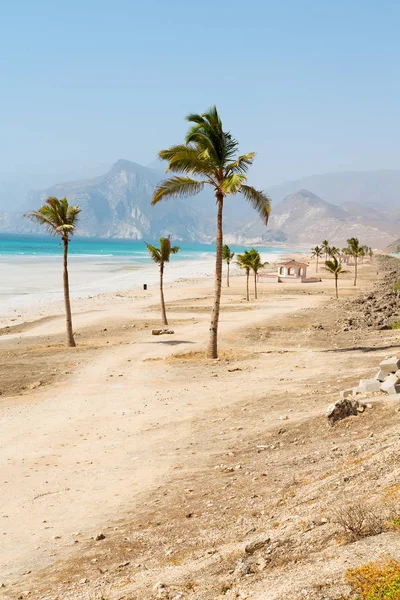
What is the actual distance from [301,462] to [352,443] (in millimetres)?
1042

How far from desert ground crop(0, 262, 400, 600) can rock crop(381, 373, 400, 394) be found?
364 mm

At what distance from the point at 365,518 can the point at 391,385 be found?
23.2 feet

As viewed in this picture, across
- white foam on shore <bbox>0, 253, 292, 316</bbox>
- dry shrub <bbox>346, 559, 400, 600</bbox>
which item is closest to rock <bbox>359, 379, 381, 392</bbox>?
dry shrub <bbox>346, 559, 400, 600</bbox>

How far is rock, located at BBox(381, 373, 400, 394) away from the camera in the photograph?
13547 millimetres

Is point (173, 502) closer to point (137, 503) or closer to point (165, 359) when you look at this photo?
point (137, 503)

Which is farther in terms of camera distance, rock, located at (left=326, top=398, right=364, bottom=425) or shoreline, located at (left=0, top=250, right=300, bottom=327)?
shoreline, located at (left=0, top=250, right=300, bottom=327)

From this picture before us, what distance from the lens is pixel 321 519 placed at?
7.58 m

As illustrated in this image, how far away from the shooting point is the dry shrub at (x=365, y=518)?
6812 mm

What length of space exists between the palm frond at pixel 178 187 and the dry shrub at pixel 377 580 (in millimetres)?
17579

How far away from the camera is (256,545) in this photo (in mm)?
7441

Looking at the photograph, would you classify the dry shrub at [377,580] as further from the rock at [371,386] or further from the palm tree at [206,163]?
the palm tree at [206,163]

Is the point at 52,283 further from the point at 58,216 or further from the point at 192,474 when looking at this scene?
the point at 192,474

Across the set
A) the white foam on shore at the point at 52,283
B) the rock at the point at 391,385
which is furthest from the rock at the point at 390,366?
the white foam on shore at the point at 52,283

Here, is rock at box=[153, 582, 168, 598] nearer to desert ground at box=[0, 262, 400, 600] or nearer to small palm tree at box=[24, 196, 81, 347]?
desert ground at box=[0, 262, 400, 600]
